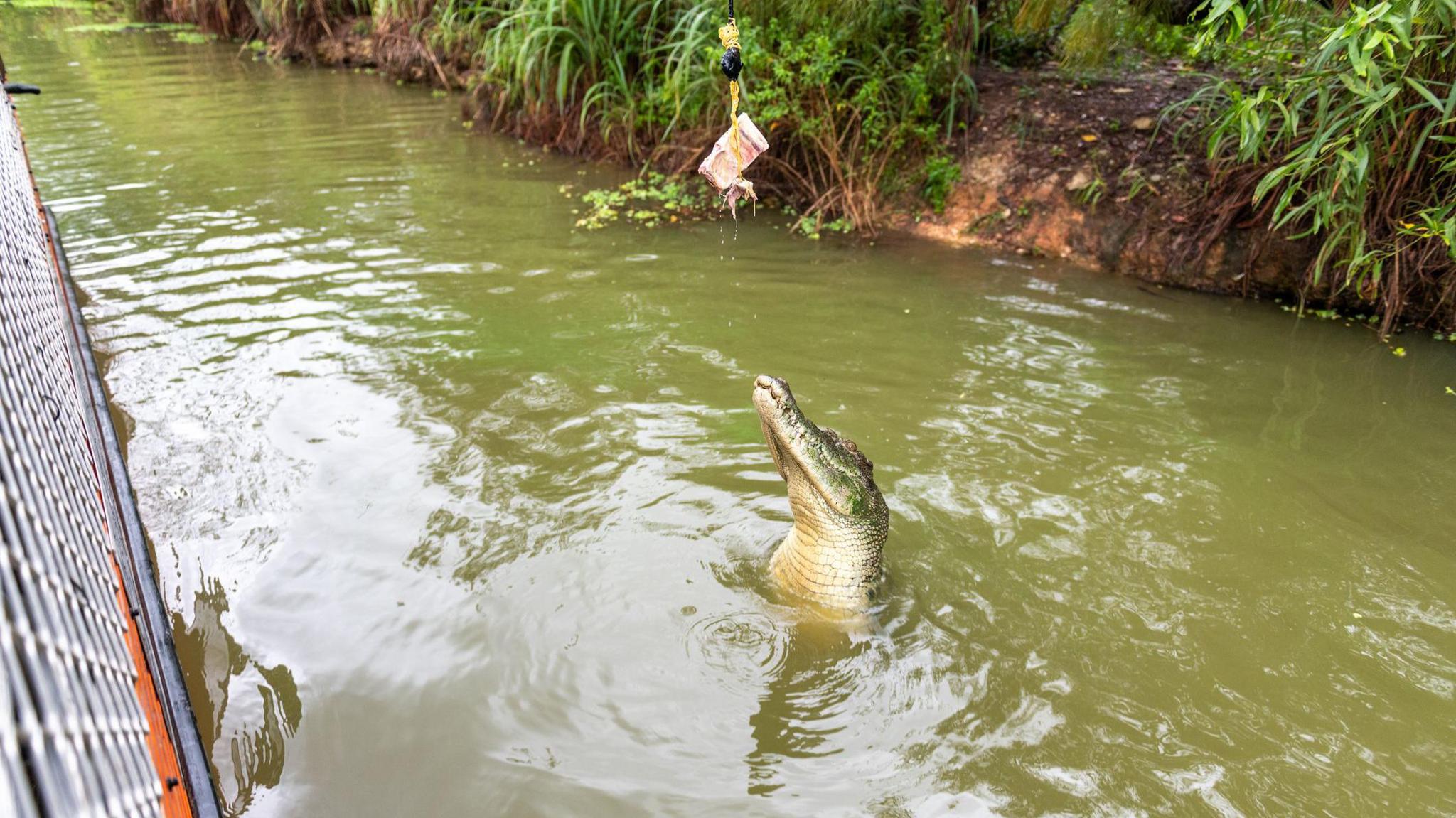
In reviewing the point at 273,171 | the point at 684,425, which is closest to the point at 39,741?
the point at 684,425

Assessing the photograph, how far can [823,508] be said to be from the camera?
2893mm

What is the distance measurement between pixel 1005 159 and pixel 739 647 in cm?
481

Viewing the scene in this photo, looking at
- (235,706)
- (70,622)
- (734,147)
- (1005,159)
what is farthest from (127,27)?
(70,622)

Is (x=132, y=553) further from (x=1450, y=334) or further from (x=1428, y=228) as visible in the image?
(x=1450, y=334)

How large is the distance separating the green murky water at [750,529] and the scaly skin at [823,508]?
159 millimetres

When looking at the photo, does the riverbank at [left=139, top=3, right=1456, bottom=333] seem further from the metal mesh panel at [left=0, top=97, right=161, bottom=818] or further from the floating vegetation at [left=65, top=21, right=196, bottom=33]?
the floating vegetation at [left=65, top=21, right=196, bottom=33]

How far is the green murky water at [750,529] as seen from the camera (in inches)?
99.8

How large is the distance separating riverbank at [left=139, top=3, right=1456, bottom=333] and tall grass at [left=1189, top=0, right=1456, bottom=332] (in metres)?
0.07

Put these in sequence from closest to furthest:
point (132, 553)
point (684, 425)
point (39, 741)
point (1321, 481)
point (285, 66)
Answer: point (39, 741) < point (132, 553) < point (1321, 481) < point (684, 425) < point (285, 66)

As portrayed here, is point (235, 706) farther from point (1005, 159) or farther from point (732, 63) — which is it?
point (1005, 159)

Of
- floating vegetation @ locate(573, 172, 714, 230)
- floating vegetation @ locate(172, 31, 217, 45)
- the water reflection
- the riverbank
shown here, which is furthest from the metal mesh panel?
floating vegetation @ locate(172, 31, 217, 45)

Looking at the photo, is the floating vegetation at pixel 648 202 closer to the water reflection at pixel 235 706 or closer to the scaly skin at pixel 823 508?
the scaly skin at pixel 823 508

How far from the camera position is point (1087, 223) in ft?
19.9

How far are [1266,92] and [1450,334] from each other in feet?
5.77
